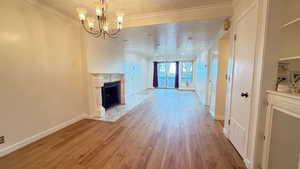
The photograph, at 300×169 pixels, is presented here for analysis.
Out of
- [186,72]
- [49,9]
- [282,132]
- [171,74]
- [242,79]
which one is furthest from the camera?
[171,74]

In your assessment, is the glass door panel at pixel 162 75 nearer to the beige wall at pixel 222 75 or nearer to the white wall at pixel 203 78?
the white wall at pixel 203 78

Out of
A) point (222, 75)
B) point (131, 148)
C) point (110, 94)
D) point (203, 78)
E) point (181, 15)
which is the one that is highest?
point (181, 15)

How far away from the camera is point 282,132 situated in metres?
1.26

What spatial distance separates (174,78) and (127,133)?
7.41 meters

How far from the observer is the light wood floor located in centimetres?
172

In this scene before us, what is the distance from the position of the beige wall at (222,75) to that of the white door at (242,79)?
44.8 inches

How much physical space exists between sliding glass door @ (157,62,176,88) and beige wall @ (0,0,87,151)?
7.04 meters

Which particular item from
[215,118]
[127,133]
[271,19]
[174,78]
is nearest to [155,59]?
[174,78]

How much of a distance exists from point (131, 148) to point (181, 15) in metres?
2.78

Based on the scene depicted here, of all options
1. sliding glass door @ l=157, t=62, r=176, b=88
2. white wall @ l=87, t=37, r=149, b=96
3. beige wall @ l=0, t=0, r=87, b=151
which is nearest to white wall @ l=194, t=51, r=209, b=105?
sliding glass door @ l=157, t=62, r=176, b=88

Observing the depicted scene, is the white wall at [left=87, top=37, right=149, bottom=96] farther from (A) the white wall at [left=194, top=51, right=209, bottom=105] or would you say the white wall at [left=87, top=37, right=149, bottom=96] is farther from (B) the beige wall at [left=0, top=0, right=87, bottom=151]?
(A) the white wall at [left=194, top=51, right=209, bottom=105]

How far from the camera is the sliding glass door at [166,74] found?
9438mm

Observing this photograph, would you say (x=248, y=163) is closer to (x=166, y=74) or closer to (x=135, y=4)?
(x=135, y=4)

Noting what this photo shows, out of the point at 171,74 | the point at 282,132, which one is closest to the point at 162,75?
the point at 171,74
